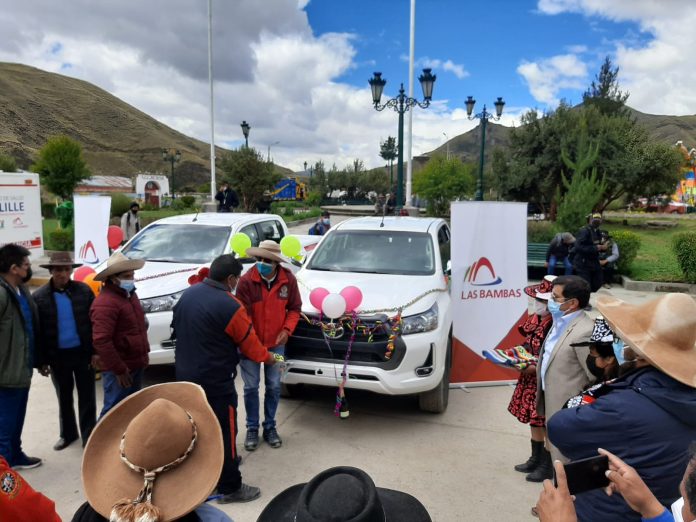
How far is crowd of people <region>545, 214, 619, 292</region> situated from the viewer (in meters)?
8.51

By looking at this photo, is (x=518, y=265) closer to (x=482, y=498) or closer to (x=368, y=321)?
(x=368, y=321)

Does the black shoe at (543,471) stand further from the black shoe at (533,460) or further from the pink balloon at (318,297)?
the pink balloon at (318,297)

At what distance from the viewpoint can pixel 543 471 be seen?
3785 millimetres

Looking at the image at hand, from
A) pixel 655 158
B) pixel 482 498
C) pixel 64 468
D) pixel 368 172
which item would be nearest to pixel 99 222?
pixel 64 468

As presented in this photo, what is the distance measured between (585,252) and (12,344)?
840 centimetres

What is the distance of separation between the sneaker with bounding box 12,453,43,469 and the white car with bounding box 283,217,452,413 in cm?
214

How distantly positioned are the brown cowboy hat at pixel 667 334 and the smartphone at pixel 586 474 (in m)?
0.47

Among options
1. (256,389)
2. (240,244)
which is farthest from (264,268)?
(240,244)

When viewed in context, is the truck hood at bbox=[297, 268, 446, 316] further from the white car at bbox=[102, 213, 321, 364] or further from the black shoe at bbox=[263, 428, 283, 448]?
the white car at bbox=[102, 213, 321, 364]

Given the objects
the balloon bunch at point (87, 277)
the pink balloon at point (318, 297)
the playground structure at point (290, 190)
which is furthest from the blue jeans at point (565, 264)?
the playground structure at point (290, 190)

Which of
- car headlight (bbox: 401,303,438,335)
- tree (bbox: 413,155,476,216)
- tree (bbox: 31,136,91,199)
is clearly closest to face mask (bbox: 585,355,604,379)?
car headlight (bbox: 401,303,438,335)

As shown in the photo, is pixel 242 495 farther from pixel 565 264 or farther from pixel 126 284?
pixel 565 264

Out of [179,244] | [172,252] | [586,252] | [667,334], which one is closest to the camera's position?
[667,334]

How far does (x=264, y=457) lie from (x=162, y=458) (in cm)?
287
